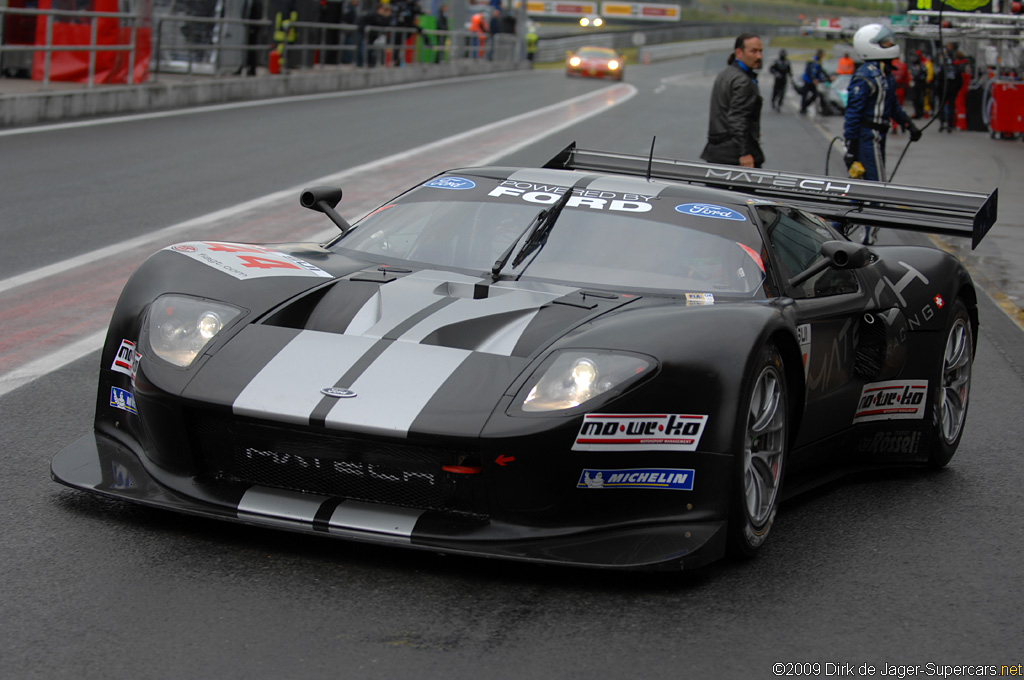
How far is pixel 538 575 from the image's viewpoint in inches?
151

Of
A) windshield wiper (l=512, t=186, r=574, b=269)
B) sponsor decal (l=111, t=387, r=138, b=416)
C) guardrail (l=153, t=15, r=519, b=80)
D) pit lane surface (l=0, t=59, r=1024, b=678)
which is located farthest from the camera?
guardrail (l=153, t=15, r=519, b=80)

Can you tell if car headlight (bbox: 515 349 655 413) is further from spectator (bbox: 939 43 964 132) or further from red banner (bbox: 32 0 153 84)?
spectator (bbox: 939 43 964 132)

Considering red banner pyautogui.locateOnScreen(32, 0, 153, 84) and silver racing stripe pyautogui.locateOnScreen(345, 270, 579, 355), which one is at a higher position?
red banner pyautogui.locateOnScreen(32, 0, 153, 84)

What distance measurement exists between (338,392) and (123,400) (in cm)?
89

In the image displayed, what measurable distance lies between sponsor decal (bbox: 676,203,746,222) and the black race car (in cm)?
1

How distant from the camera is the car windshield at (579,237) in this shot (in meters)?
4.72

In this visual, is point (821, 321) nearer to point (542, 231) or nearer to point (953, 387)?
point (542, 231)

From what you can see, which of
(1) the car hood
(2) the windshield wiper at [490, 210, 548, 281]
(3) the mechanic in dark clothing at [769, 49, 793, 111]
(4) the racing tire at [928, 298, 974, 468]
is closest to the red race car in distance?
(3) the mechanic in dark clothing at [769, 49, 793, 111]

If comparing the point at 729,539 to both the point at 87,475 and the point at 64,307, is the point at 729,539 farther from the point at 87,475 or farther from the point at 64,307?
the point at 64,307

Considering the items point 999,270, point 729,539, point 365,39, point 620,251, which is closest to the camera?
point 729,539

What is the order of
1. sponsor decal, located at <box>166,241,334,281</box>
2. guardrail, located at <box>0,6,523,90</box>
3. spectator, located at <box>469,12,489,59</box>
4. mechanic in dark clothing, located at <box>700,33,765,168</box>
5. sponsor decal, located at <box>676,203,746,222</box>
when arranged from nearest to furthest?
sponsor decal, located at <box>166,241,334,281</box> < sponsor decal, located at <box>676,203,746,222</box> < mechanic in dark clothing, located at <box>700,33,765,168</box> < guardrail, located at <box>0,6,523,90</box> < spectator, located at <box>469,12,489,59</box>

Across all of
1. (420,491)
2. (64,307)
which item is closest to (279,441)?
(420,491)

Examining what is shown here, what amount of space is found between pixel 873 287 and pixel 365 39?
28008mm

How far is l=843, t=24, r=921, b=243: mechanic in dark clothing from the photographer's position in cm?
1079
